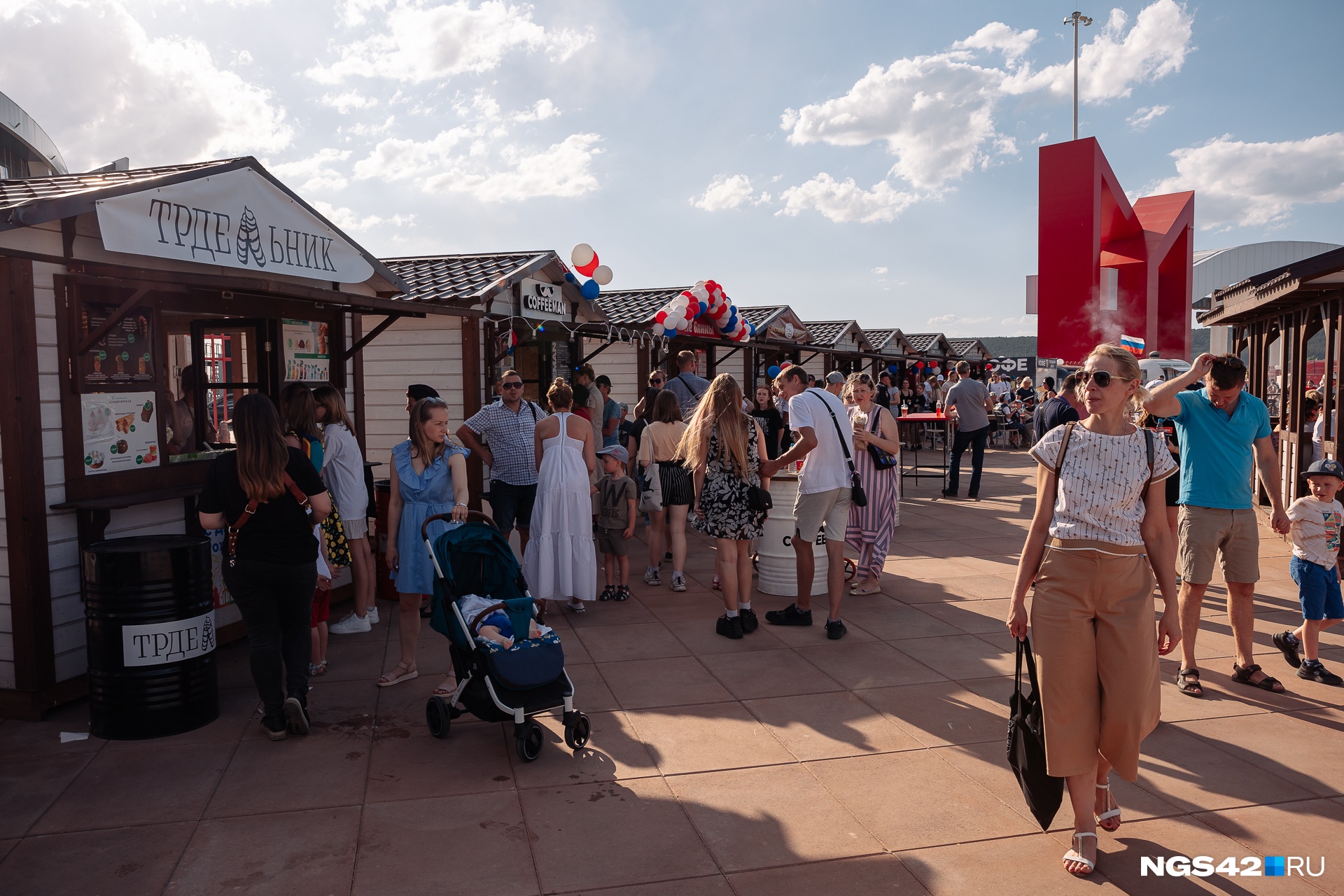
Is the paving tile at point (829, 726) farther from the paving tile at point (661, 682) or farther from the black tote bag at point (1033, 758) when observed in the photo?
the black tote bag at point (1033, 758)

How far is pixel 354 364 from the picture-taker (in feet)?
25.2

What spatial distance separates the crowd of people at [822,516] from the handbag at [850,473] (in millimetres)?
17

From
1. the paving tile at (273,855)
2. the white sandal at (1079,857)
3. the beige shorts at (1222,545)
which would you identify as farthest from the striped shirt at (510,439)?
the white sandal at (1079,857)

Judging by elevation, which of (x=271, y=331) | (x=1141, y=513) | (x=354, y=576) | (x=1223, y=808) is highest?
(x=271, y=331)

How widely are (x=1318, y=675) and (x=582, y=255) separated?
28.6ft

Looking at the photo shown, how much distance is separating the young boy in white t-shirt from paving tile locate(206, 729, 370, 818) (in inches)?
204

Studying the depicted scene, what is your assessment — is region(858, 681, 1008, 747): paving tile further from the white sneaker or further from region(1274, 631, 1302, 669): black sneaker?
the white sneaker

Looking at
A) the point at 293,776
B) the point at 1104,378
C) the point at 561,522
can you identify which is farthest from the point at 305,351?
the point at 1104,378

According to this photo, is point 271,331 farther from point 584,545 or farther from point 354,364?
point 584,545

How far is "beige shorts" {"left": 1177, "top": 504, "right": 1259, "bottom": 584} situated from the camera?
4.89 metres

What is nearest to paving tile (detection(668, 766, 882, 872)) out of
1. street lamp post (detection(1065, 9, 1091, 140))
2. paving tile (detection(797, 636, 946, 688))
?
paving tile (detection(797, 636, 946, 688))

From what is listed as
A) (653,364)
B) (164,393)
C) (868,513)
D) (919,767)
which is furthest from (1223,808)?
(653,364)

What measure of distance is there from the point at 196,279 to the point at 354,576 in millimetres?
2476

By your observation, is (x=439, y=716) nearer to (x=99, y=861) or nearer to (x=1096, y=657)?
(x=99, y=861)
